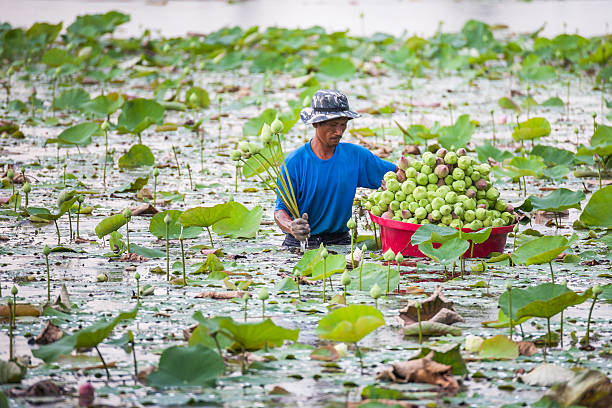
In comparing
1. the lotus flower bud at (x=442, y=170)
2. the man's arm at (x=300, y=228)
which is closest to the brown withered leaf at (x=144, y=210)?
the man's arm at (x=300, y=228)

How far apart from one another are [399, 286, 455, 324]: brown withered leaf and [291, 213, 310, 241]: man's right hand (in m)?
1.04

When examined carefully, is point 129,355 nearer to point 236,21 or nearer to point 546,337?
point 546,337

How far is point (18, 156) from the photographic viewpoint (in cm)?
648

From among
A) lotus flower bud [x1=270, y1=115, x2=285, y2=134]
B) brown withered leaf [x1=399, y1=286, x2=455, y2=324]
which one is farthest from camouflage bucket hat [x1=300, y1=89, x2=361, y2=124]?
brown withered leaf [x1=399, y1=286, x2=455, y2=324]

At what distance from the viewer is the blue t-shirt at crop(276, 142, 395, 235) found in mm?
4574

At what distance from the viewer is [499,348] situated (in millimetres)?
2936

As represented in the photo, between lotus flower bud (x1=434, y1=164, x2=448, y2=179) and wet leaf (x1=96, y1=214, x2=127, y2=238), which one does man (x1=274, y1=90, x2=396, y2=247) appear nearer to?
lotus flower bud (x1=434, y1=164, x2=448, y2=179)

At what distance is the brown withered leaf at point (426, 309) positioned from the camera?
10.8 feet

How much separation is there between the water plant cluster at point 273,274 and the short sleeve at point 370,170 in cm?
28

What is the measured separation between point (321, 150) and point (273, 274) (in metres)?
0.86

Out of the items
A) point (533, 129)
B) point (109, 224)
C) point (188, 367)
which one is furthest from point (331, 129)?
point (533, 129)

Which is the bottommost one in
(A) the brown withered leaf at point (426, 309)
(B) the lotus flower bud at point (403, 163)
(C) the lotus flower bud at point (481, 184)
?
(A) the brown withered leaf at point (426, 309)

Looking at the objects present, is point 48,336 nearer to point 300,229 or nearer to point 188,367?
point 188,367

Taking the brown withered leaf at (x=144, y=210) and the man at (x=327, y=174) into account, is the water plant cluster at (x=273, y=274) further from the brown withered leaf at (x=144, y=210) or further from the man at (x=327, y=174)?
the man at (x=327, y=174)
